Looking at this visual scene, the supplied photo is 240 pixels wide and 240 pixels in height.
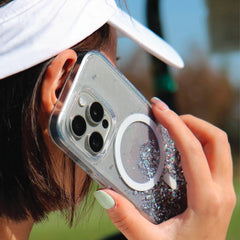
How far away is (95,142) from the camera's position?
75 cm

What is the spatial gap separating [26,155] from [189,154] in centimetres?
30

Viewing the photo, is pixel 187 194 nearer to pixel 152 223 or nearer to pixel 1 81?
pixel 152 223

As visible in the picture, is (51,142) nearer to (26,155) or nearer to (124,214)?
(26,155)

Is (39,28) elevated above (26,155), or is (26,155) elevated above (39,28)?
(39,28)

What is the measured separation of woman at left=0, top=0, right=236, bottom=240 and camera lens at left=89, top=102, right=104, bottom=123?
7 cm

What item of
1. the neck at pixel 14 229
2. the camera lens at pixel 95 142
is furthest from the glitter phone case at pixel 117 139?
the neck at pixel 14 229

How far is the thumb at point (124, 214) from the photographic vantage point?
76cm

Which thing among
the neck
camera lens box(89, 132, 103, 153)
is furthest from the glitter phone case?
the neck

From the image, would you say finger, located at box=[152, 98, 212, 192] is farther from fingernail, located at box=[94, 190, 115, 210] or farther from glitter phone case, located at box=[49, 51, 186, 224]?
fingernail, located at box=[94, 190, 115, 210]

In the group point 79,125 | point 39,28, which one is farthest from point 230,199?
point 39,28

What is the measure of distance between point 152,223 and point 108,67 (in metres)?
0.31

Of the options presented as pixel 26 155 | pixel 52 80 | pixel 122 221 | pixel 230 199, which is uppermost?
Result: pixel 52 80

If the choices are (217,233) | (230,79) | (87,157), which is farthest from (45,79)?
(230,79)

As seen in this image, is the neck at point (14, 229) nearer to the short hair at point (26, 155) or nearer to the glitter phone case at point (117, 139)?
the short hair at point (26, 155)
